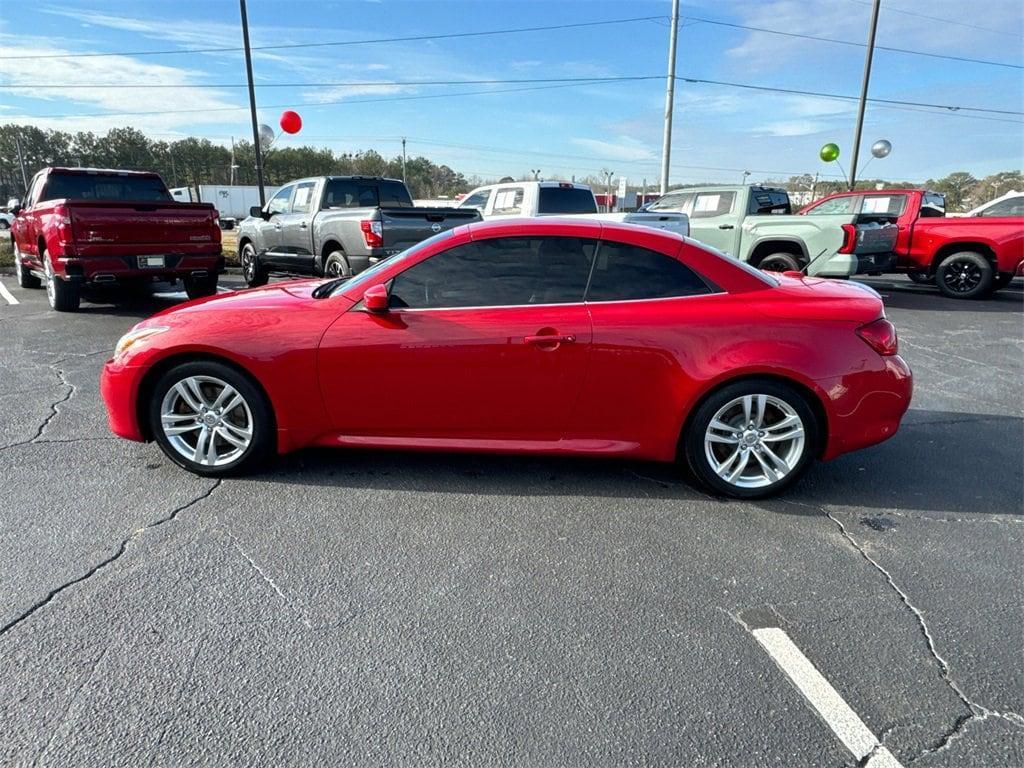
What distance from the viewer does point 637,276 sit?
3.55 meters

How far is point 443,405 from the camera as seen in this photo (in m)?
3.57

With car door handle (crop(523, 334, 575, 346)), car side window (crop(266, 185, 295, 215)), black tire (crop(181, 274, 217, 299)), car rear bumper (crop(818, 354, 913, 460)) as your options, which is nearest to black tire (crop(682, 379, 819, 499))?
car rear bumper (crop(818, 354, 913, 460))

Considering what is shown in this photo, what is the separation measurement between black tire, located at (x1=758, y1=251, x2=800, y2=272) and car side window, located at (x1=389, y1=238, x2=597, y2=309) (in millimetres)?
8187

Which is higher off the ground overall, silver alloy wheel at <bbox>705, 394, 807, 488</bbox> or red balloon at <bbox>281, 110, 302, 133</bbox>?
→ red balloon at <bbox>281, 110, 302, 133</bbox>

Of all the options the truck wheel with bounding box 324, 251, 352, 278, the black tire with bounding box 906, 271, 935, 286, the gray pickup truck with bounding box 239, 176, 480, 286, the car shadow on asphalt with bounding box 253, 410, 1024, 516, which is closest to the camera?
the car shadow on asphalt with bounding box 253, 410, 1024, 516

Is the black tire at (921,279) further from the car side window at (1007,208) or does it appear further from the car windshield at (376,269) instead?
the car windshield at (376,269)

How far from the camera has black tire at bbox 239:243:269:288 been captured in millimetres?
11674

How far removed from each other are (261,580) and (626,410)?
201 centimetres

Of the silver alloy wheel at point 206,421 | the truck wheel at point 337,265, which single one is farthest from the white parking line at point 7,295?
the silver alloy wheel at point 206,421

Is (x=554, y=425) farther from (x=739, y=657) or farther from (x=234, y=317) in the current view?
(x=234, y=317)

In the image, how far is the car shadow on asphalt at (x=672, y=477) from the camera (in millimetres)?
3650

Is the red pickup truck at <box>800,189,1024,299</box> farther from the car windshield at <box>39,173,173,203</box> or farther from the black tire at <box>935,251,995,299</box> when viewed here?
the car windshield at <box>39,173,173,203</box>

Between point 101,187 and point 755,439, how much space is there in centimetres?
1060

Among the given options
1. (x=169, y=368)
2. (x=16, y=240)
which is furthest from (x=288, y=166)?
(x=169, y=368)
